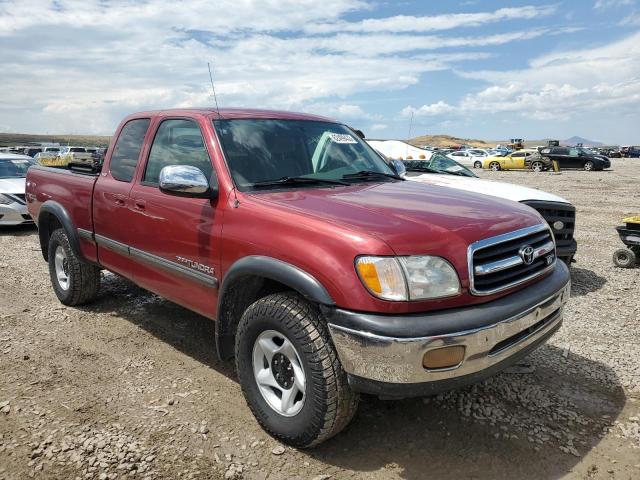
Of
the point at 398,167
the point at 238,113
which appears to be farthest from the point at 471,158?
the point at 238,113

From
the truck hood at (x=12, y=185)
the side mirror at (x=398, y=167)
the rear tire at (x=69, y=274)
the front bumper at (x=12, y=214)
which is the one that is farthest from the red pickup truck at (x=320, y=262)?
the truck hood at (x=12, y=185)

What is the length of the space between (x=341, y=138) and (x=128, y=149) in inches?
72.9

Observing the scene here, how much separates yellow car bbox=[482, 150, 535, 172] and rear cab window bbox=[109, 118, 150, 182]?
113 ft

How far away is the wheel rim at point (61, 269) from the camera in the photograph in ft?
17.8

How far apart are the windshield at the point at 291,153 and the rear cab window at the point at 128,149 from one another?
1009 millimetres

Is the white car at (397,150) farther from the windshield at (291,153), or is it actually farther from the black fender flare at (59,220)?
the black fender flare at (59,220)

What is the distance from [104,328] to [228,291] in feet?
7.52

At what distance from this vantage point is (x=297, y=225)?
2.77 meters

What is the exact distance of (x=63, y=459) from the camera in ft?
9.46

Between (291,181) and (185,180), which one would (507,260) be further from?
(185,180)

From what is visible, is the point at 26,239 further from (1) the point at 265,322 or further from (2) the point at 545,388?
(2) the point at 545,388

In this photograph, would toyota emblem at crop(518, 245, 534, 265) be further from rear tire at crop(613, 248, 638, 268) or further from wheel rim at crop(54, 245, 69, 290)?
Answer: rear tire at crop(613, 248, 638, 268)

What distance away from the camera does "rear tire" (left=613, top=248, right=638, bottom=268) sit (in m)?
6.97

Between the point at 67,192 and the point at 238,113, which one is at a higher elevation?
the point at 238,113
